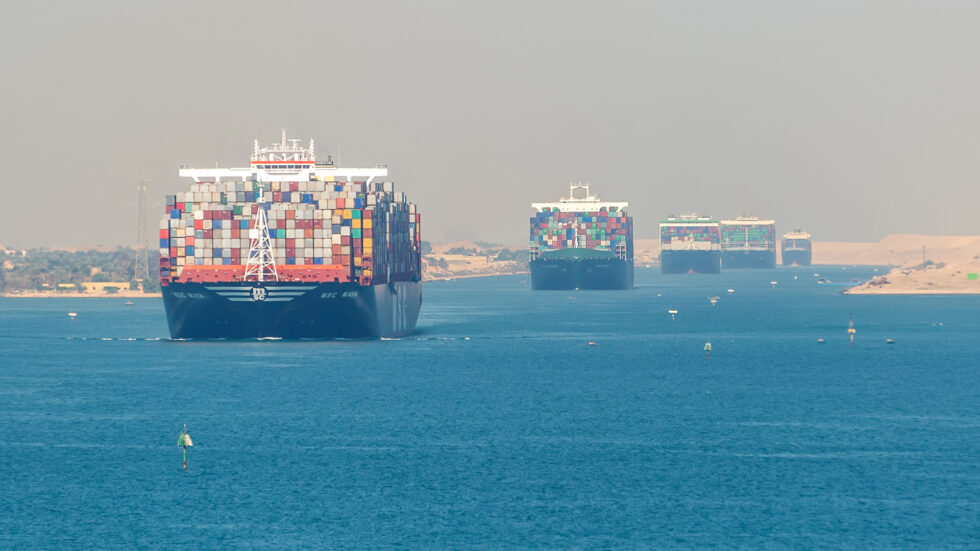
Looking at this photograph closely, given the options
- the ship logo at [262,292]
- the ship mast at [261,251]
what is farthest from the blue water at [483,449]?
the ship mast at [261,251]

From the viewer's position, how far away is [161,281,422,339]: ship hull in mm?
132375

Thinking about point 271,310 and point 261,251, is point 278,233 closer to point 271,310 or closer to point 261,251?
point 261,251

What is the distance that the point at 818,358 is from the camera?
148000 mm

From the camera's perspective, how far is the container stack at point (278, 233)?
138375 mm

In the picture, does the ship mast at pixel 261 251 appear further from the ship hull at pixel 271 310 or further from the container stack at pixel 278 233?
the ship hull at pixel 271 310

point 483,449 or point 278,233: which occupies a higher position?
point 278,233

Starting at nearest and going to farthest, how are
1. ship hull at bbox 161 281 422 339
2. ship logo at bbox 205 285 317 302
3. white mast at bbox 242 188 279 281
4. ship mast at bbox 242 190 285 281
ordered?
ship logo at bbox 205 285 317 302 < ship hull at bbox 161 281 422 339 < white mast at bbox 242 188 279 281 < ship mast at bbox 242 190 285 281

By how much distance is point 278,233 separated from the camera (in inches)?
5492

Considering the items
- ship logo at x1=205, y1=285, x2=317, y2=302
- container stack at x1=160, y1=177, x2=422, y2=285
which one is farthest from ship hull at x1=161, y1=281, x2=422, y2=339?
container stack at x1=160, y1=177, x2=422, y2=285

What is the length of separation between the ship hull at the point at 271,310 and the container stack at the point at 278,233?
7.98 feet

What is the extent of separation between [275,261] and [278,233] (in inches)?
119

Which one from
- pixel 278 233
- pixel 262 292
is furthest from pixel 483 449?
pixel 278 233

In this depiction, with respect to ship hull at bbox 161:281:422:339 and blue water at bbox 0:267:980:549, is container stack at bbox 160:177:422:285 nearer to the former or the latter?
ship hull at bbox 161:281:422:339

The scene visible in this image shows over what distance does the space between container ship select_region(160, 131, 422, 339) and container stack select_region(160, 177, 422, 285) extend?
98 millimetres
